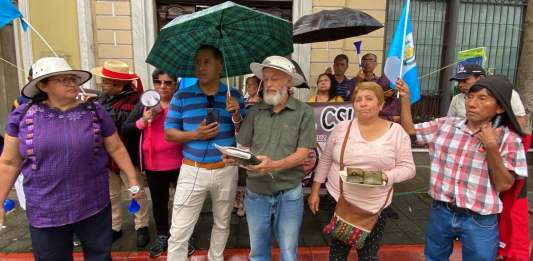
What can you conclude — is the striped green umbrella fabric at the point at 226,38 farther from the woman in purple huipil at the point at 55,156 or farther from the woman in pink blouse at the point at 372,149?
the woman in pink blouse at the point at 372,149

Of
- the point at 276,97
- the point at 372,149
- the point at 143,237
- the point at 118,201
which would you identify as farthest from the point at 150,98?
the point at 372,149

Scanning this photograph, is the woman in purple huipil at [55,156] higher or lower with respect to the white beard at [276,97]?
lower

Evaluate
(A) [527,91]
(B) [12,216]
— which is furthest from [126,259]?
(A) [527,91]

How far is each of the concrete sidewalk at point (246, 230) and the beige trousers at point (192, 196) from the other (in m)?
0.79

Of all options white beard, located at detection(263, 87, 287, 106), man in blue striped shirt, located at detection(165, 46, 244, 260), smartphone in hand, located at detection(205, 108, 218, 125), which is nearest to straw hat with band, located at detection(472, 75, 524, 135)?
white beard, located at detection(263, 87, 287, 106)

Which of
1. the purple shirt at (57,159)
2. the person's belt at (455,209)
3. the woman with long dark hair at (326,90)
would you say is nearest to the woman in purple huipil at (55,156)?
the purple shirt at (57,159)

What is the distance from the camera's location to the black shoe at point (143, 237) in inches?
142

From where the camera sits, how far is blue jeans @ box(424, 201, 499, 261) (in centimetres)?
237

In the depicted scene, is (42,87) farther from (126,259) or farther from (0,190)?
(126,259)

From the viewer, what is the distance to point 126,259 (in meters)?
3.41

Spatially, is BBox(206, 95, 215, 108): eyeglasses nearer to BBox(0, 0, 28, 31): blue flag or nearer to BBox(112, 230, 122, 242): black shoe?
BBox(0, 0, 28, 31): blue flag

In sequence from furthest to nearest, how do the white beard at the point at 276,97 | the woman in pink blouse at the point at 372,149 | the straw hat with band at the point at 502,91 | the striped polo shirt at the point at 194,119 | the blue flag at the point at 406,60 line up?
1. the blue flag at the point at 406,60
2. the striped polo shirt at the point at 194,119
3. the white beard at the point at 276,97
4. the woman in pink blouse at the point at 372,149
5. the straw hat with band at the point at 502,91

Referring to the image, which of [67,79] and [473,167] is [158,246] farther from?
[473,167]

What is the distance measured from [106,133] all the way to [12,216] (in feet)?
9.46
